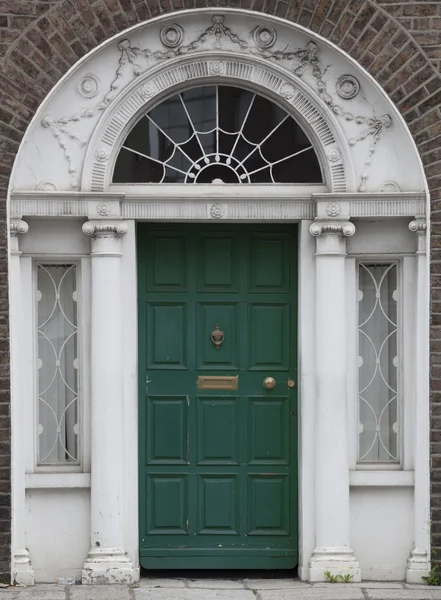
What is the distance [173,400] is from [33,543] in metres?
1.45

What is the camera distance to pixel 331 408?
848 cm

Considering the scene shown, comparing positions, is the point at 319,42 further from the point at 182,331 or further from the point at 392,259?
the point at 182,331

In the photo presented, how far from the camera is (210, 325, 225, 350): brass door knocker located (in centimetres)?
875

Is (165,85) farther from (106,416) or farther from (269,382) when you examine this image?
(106,416)

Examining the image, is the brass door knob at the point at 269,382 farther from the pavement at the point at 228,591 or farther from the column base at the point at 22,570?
the column base at the point at 22,570

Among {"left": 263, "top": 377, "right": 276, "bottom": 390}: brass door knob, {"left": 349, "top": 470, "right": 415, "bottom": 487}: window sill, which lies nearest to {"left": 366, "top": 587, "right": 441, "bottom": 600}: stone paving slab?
{"left": 349, "top": 470, "right": 415, "bottom": 487}: window sill

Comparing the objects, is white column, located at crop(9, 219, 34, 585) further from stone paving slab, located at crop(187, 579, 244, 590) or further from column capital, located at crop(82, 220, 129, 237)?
stone paving slab, located at crop(187, 579, 244, 590)

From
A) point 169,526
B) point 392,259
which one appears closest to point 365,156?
point 392,259

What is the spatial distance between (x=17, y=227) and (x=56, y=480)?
Result: 72.6 inches

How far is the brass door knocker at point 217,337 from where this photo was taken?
8750 millimetres

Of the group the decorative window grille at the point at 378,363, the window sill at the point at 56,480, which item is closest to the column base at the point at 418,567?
the decorative window grille at the point at 378,363

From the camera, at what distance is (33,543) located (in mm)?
8570

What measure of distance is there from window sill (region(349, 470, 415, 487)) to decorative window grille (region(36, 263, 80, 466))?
2.04 m

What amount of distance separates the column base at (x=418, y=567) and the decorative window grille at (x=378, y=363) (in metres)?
0.71
